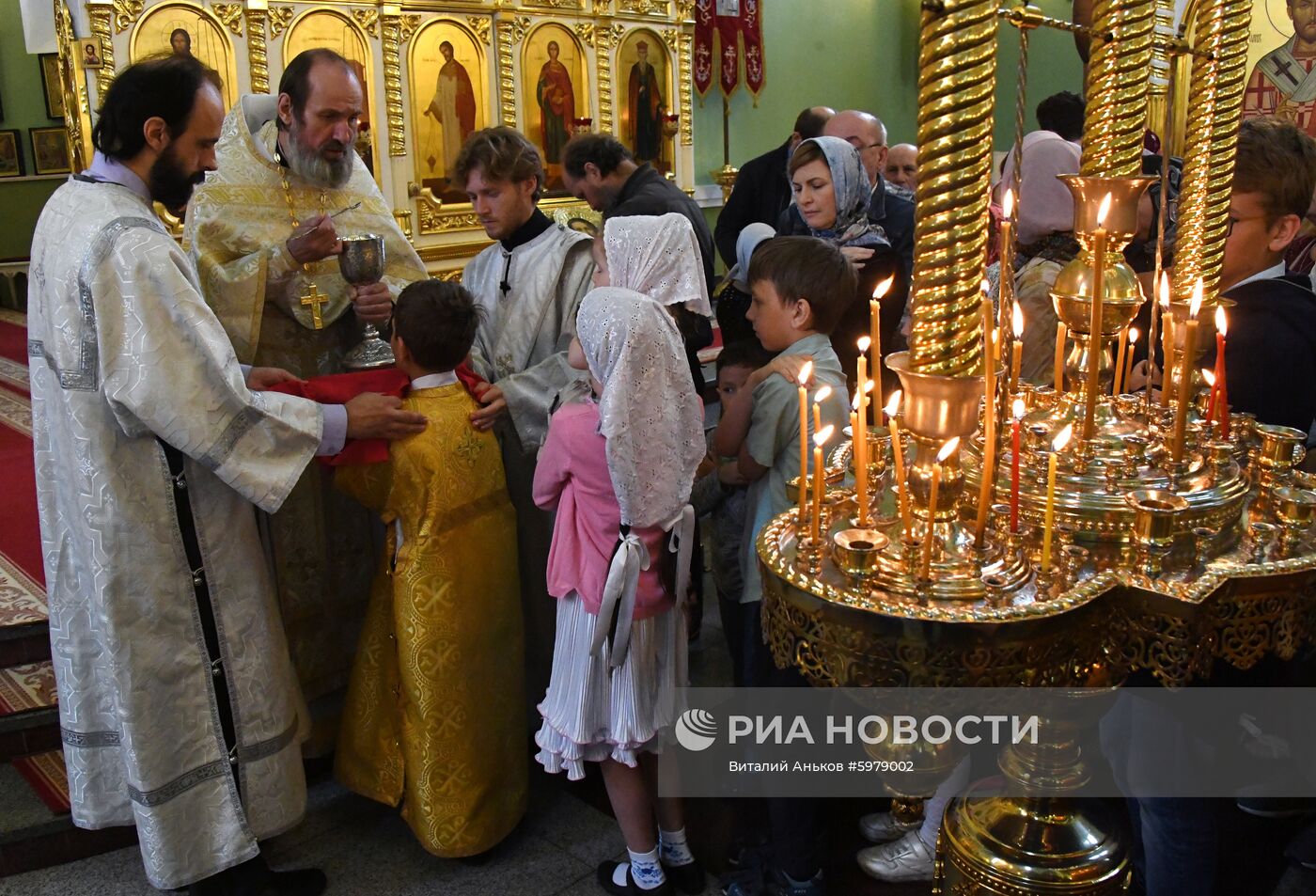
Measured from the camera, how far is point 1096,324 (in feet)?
4.17

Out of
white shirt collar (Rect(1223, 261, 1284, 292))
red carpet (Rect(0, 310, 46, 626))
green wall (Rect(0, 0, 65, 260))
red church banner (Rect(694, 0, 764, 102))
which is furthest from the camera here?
green wall (Rect(0, 0, 65, 260))

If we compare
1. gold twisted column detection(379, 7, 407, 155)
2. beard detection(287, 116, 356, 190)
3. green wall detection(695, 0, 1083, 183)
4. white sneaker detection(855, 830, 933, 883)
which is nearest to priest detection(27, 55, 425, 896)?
beard detection(287, 116, 356, 190)

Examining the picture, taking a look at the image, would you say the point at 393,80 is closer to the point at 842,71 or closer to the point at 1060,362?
the point at 842,71

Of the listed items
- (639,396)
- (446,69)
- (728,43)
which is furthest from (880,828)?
(728,43)

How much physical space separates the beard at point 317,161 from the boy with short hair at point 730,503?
119cm

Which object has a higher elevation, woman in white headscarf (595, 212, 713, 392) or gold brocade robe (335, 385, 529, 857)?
woman in white headscarf (595, 212, 713, 392)

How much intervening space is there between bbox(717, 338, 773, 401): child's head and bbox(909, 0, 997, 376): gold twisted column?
173 cm

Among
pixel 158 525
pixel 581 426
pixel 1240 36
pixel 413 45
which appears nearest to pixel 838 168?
pixel 581 426

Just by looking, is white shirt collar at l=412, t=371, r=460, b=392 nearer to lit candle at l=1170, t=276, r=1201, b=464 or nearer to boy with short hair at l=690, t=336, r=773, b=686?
boy with short hair at l=690, t=336, r=773, b=686

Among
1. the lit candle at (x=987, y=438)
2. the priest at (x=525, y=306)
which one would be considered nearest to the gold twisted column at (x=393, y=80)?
the priest at (x=525, y=306)

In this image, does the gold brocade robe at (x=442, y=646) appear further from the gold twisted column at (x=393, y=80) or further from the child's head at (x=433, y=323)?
the gold twisted column at (x=393, y=80)

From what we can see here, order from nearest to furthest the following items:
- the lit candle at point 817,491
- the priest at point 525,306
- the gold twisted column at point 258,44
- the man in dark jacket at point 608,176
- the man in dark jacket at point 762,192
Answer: the lit candle at point 817,491 < the priest at point 525,306 < the man in dark jacket at point 608,176 < the man in dark jacket at point 762,192 < the gold twisted column at point 258,44

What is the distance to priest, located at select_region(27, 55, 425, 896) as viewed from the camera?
87.4 inches

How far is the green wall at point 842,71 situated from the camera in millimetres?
9735
